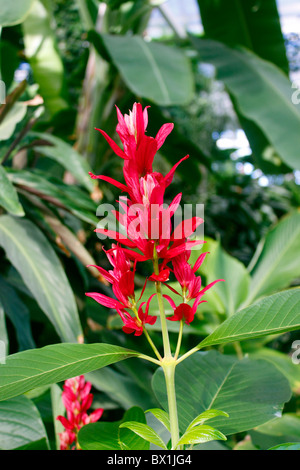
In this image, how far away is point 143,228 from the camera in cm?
31

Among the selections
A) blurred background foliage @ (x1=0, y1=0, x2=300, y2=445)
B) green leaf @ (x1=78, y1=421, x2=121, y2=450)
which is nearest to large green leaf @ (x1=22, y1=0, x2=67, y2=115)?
blurred background foliage @ (x1=0, y1=0, x2=300, y2=445)

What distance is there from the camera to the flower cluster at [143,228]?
0.31 meters

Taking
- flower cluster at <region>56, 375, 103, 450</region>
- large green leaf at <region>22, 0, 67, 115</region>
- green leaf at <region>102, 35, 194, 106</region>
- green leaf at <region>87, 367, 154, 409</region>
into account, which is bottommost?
green leaf at <region>87, 367, 154, 409</region>

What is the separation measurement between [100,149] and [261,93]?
2.33 ft

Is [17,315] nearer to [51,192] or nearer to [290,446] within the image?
[51,192]

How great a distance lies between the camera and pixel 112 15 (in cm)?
185

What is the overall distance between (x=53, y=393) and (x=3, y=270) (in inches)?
18.4

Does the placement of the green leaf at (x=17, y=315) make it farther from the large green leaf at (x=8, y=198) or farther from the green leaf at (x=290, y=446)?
the green leaf at (x=290, y=446)

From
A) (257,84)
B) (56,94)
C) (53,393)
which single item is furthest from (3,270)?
(257,84)

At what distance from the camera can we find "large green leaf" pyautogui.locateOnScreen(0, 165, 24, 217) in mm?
707

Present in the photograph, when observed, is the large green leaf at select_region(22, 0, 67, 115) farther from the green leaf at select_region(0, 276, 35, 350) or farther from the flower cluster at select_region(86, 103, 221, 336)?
the flower cluster at select_region(86, 103, 221, 336)

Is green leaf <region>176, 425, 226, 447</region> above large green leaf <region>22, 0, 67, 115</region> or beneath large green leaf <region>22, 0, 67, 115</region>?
beneath

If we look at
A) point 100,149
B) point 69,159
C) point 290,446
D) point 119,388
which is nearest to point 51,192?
point 69,159
